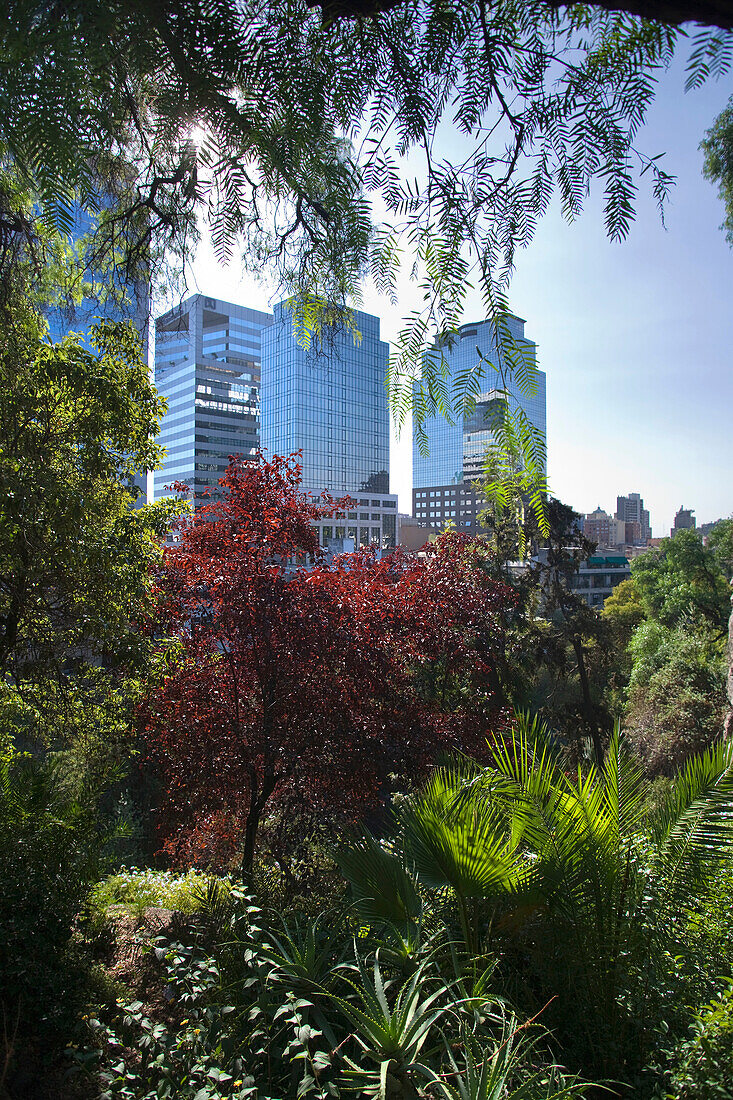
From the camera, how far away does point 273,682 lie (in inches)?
215

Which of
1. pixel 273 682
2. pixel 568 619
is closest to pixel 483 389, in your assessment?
pixel 273 682

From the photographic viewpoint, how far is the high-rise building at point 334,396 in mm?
3078

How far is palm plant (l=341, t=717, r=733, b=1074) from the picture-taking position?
100 inches

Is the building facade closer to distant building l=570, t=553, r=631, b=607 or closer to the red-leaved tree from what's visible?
distant building l=570, t=553, r=631, b=607

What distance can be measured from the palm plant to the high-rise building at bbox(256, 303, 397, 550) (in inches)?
73.5

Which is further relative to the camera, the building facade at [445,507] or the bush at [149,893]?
the building facade at [445,507]

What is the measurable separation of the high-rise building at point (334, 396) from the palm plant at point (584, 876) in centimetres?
187

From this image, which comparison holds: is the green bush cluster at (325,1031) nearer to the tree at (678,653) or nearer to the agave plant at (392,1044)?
the agave plant at (392,1044)

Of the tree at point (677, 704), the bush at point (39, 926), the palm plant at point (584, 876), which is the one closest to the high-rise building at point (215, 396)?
the tree at point (677, 704)

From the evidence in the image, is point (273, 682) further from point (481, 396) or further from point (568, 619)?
point (568, 619)

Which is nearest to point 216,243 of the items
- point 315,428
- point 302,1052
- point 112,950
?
point 302,1052

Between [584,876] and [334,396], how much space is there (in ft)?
31.9

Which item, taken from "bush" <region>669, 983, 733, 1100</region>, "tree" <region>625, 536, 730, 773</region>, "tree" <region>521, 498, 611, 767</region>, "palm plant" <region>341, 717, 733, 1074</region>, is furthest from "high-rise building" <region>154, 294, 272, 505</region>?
"bush" <region>669, 983, 733, 1100</region>

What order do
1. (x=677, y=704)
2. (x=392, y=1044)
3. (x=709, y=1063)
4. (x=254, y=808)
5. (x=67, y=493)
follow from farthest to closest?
(x=677, y=704) → (x=254, y=808) → (x=67, y=493) → (x=392, y=1044) → (x=709, y=1063)
